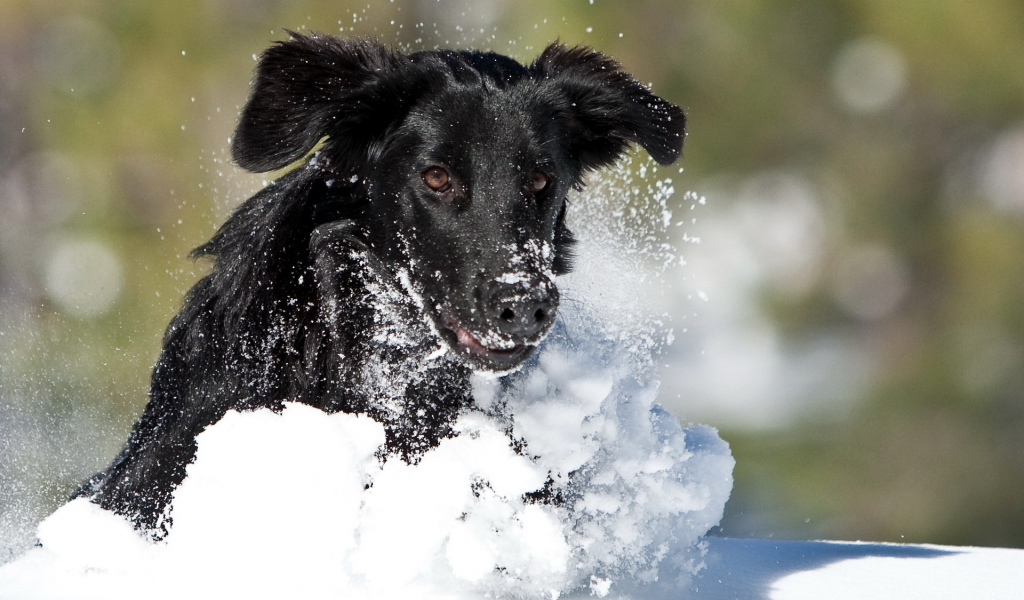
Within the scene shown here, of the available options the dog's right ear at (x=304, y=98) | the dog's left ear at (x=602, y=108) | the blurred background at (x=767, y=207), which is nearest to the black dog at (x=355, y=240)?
the dog's right ear at (x=304, y=98)

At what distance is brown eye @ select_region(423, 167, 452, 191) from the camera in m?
3.25

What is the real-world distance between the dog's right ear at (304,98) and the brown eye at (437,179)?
31cm

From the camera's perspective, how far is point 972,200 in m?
12.5

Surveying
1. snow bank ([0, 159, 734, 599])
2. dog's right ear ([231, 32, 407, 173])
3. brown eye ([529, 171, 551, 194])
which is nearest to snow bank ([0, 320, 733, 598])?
snow bank ([0, 159, 734, 599])

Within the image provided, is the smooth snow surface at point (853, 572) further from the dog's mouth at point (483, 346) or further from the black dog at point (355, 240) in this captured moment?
the black dog at point (355, 240)

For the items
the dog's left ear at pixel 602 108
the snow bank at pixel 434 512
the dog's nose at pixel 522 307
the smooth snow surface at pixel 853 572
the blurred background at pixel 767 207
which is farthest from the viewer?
the blurred background at pixel 767 207

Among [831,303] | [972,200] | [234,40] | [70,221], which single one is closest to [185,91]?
[234,40]

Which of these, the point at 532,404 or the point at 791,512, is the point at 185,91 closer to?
the point at 791,512

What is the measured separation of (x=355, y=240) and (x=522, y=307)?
31.8 inches

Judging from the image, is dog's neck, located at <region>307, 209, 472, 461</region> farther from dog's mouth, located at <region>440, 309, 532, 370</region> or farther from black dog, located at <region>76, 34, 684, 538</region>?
dog's mouth, located at <region>440, 309, 532, 370</region>

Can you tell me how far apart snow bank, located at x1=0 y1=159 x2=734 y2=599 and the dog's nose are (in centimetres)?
38

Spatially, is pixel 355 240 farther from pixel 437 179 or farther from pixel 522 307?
pixel 522 307

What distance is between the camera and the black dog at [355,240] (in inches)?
127

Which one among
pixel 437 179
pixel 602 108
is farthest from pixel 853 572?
pixel 437 179
